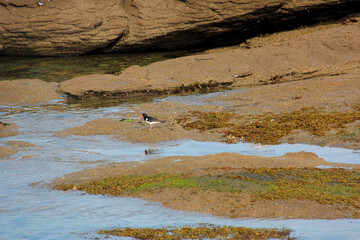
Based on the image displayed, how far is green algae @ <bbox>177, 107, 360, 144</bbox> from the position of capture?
29.3ft

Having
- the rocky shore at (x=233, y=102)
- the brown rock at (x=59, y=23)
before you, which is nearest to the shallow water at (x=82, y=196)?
the rocky shore at (x=233, y=102)

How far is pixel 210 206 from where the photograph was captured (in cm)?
541

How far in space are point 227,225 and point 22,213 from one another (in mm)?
2621

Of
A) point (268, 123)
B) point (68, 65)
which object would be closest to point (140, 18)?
point (68, 65)

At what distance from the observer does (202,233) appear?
15.2ft

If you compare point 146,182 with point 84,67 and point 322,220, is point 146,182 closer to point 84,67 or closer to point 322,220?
point 322,220

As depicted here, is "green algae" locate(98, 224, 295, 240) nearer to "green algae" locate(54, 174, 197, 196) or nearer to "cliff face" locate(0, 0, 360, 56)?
"green algae" locate(54, 174, 197, 196)

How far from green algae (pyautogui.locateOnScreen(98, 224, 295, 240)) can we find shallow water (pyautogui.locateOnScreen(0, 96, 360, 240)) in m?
0.17

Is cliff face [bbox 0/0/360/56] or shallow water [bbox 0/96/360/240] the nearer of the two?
shallow water [bbox 0/96/360/240]

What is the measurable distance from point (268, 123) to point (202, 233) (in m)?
5.42

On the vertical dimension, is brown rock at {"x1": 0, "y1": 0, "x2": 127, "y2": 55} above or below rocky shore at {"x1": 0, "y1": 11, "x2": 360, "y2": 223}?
above

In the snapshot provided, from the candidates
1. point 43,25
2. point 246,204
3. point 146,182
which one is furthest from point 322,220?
point 43,25

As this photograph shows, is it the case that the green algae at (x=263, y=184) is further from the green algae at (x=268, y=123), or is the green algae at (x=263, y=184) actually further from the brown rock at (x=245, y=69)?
the brown rock at (x=245, y=69)

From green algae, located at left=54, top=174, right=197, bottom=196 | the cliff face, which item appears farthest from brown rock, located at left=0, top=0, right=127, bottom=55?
green algae, located at left=54, top=174, right=197, bottom=196
